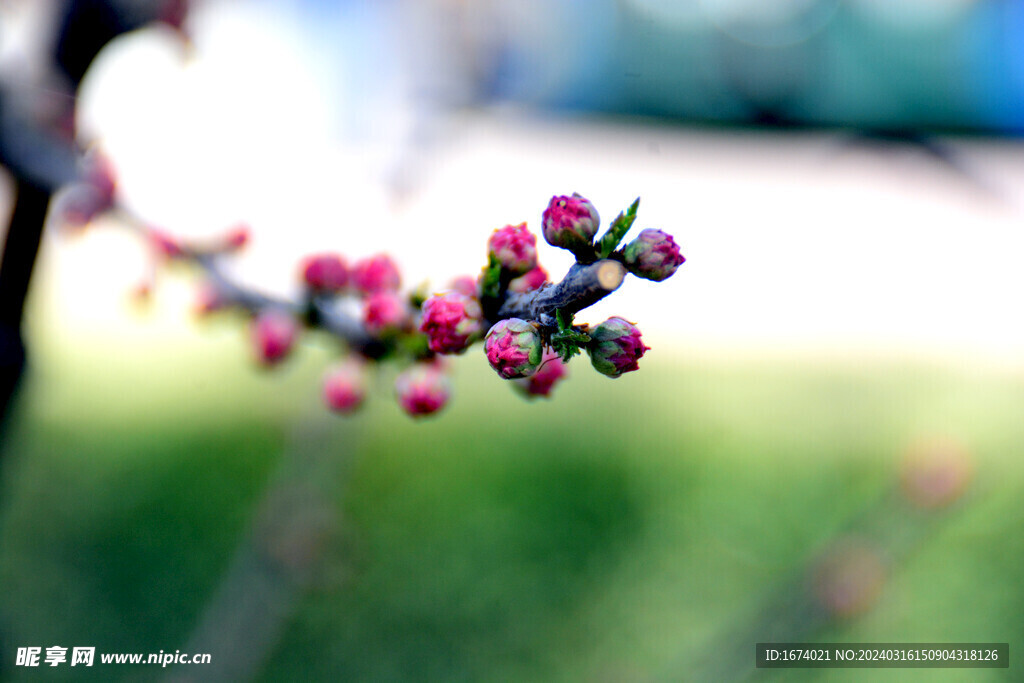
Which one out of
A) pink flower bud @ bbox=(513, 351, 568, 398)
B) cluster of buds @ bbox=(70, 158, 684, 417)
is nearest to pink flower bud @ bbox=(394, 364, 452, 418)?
cluster of buds @ bbox=(70, 158, 684, 417)

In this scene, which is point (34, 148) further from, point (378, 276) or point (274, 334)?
point (378, 276)

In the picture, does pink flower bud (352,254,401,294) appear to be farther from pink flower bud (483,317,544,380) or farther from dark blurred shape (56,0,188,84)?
dark blurred shape (56,0,188,84)

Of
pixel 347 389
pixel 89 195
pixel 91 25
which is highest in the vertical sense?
pixel 91 25

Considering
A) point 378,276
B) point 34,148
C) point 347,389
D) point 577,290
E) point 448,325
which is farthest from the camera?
point 34,148

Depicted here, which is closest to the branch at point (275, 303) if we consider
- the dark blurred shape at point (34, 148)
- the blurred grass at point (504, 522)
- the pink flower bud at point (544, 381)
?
the dark blurred shape at point (34, 148)

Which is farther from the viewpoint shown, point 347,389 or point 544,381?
point 347,389

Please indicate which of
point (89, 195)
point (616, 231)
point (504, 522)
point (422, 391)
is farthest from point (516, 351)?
point (504, 522)
